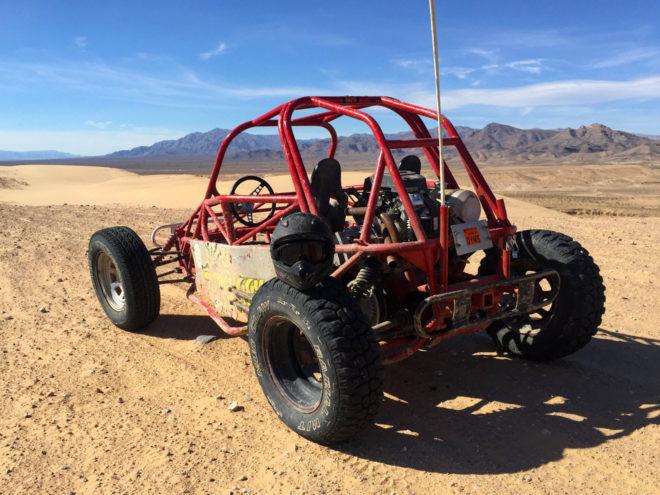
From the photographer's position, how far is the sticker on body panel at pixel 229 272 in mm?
4004

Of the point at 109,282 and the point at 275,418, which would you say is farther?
the point at 109,282

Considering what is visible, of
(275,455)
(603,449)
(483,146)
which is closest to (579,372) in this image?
(603,449)

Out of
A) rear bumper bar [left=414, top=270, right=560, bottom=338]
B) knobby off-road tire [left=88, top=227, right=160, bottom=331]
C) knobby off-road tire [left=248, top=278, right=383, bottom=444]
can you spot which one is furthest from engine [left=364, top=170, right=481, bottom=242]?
knobby off-road tire [left=88, top=227, right=160, bottom=331]

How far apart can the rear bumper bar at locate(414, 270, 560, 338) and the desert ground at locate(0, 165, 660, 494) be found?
0.62 metres

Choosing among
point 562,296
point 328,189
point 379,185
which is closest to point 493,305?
point 562,296

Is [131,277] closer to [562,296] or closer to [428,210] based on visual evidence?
[428,210]

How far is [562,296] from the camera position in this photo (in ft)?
13.1

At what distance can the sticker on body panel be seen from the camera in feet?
13.1

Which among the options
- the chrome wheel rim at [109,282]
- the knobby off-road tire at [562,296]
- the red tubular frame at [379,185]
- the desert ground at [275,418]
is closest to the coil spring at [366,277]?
the red tubular frame at [379,185]

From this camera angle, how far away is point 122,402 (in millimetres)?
3805

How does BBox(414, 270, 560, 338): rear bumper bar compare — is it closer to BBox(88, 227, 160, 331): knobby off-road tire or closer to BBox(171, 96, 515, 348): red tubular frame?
BBox(171, 96, 515, 348): red tubular frame

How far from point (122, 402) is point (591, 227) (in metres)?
9.63

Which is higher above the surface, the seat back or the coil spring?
the seat back

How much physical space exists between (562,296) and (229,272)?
245 centimetres
